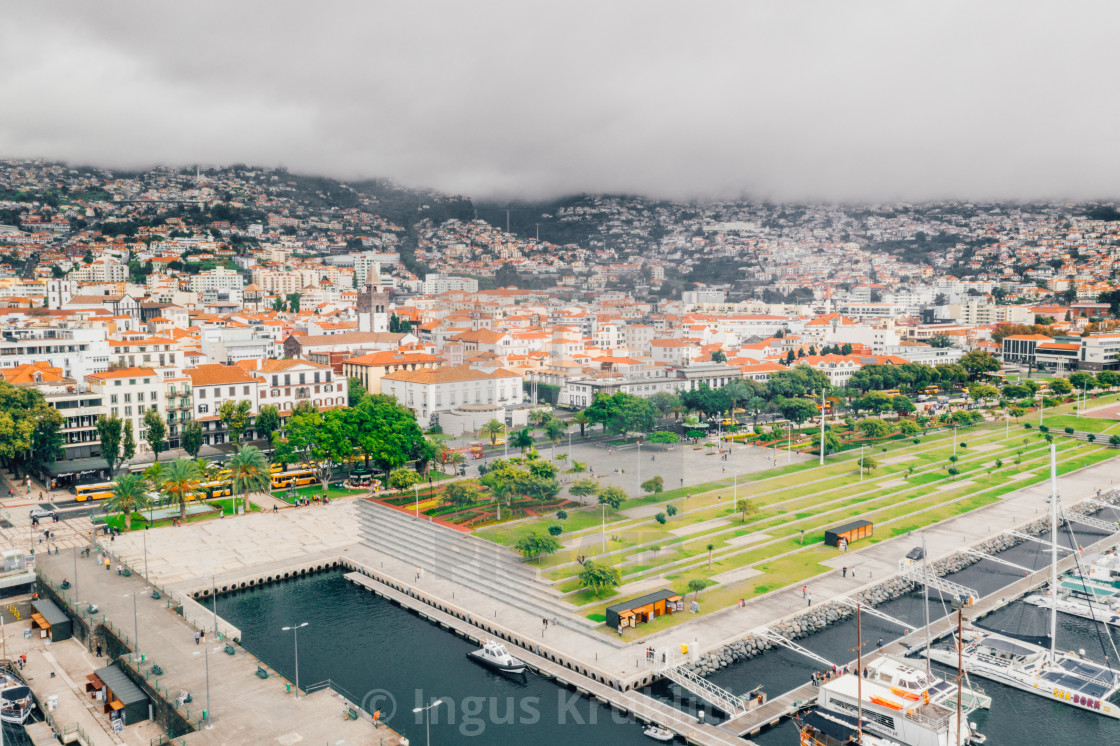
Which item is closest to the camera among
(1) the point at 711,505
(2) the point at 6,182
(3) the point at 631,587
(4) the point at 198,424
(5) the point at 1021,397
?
(3) the point at 631,587

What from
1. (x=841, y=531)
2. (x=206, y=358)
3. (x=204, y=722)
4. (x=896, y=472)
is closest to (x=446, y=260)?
(x=206, y=358)


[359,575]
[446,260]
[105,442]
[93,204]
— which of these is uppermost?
[93,204]

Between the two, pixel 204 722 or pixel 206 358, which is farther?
pixel 206 358

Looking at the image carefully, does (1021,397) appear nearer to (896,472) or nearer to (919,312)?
(896,472)

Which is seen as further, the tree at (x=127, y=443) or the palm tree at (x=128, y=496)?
the tree at (x=127, y=443)

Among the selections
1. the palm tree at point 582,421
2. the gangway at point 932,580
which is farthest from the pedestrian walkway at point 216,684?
the palm tree at point 582,421

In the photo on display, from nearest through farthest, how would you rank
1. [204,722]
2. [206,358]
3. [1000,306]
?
[204,722] < [206,358] < [1000,306]

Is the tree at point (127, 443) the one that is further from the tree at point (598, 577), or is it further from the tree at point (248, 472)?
the tree at point (598, 577)

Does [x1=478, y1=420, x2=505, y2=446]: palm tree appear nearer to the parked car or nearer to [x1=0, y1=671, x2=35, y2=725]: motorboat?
the parked car
